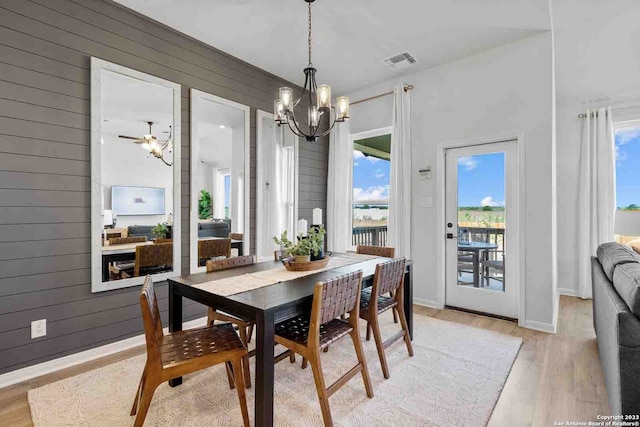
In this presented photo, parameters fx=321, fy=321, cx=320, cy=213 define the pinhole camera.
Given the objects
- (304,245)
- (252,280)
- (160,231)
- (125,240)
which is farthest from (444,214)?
(125,240)

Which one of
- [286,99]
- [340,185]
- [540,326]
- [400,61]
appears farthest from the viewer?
[340,185]

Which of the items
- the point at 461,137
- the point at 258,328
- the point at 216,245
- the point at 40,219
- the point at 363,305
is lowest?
the point at 363,305

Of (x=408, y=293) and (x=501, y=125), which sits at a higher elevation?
(x=501, y=125)

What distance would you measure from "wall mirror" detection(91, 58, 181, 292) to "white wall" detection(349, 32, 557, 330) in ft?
9.36

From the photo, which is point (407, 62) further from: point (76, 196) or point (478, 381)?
point (76, 196)

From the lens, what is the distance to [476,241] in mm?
Answer: 3746

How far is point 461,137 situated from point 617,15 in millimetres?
1650

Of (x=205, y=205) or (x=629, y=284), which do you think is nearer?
(x=629, y=284)

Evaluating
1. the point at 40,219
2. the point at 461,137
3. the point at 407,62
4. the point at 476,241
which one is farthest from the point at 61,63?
the point at 476,241

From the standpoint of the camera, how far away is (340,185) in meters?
4.84

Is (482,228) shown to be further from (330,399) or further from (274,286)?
(274,286)

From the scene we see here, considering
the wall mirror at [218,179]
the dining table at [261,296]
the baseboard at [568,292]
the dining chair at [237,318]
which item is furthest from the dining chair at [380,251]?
the baseboard at [568,292]

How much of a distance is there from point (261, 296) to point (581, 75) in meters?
4.70

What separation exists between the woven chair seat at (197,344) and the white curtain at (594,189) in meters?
4.68
